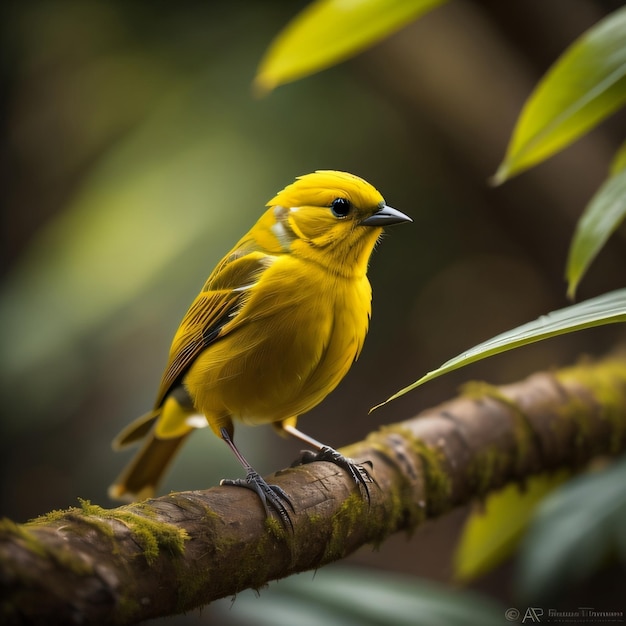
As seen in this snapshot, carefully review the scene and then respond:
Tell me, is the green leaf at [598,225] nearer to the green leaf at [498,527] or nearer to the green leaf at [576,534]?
the green leaf at [576,534]

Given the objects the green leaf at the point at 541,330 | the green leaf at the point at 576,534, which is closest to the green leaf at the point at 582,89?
the green leaf at the point at 541,330

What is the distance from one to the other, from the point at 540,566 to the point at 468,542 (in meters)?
0.40

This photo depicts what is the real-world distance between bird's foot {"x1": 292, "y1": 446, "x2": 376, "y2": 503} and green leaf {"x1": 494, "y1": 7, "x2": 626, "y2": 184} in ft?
2.92

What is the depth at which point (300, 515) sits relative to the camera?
1749 mm

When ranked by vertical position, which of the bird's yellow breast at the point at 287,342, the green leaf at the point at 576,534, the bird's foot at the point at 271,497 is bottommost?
the green leaf at the point at 576,534

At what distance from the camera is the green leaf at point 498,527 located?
9.64 ft

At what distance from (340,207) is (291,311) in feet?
1.00

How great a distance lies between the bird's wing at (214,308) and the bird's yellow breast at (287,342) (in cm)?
5

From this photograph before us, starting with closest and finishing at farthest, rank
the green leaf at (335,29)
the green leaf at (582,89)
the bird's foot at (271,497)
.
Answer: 1. the bird's foot at (271,497)
2. the green leaf at (582,89)
3. the green leaf at (335,29)

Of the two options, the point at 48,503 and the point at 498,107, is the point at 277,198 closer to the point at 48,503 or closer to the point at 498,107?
the point at 498,107

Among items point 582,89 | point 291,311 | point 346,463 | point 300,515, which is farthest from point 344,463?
point 582,89

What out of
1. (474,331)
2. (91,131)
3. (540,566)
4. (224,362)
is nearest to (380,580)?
(540,566)

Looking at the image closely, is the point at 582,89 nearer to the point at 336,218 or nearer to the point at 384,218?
the point at 384,218

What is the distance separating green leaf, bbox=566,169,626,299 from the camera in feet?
5.59
